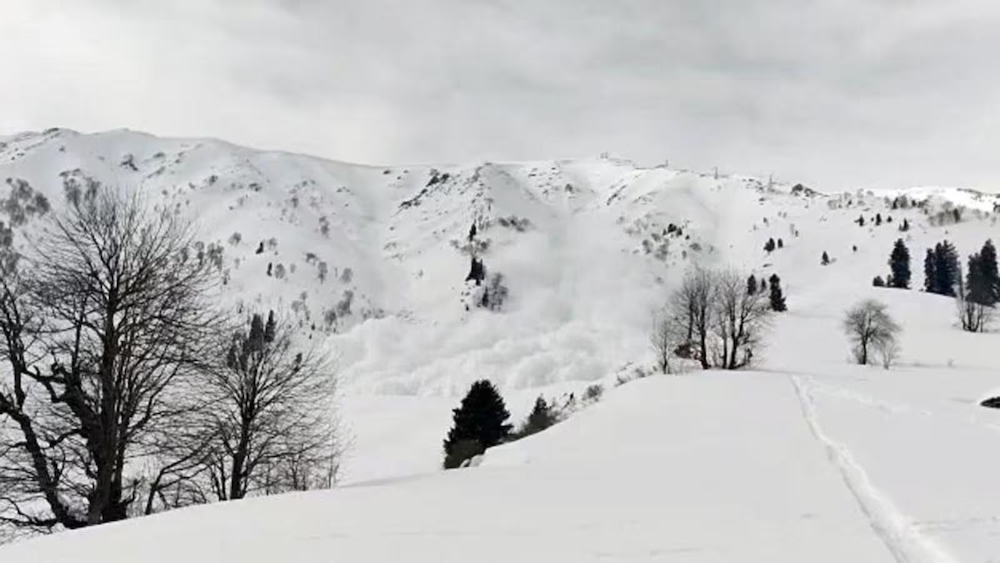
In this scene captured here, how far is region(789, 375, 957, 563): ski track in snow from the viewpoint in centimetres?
761

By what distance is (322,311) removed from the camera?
19988cm

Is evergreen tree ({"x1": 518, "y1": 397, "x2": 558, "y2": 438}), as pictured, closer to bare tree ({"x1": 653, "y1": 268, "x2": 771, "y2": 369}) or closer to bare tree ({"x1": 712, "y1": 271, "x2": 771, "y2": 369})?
bare tree ({"x1": 653, "y1": 268, "x2": 771, "y2": 369})

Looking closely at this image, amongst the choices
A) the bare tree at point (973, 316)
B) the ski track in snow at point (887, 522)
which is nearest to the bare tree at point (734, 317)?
the ski track in snow at point (887, 522)

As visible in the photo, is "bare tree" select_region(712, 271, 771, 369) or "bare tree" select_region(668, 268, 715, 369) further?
"bare tree" select_region(668, 268, 715, 369)

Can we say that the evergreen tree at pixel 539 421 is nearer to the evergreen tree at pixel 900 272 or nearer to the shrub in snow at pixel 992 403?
the shrub in snow at pixel 992 403

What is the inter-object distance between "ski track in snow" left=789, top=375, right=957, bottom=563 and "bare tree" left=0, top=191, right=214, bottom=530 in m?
14.0

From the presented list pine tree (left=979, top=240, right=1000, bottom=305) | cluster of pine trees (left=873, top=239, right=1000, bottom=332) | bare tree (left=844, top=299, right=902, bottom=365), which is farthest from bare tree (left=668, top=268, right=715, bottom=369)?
pine tree (left=979, top=240, right=1000, bottom=305)

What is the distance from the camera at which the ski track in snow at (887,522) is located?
7605 millimetres

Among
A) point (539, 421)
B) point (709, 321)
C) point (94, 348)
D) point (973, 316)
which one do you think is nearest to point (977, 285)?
point (973, 316)

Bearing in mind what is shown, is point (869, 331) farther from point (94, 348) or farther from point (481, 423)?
point (94, 348)

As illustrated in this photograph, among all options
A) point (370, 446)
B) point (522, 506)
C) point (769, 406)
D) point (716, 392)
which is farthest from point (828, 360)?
point (522, 506)

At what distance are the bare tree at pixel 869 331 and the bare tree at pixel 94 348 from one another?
67.2 metres

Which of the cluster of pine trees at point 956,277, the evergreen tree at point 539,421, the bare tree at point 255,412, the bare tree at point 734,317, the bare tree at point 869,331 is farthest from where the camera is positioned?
the cluster of pine trees at point 956,277

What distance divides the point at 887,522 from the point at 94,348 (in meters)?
16.3
